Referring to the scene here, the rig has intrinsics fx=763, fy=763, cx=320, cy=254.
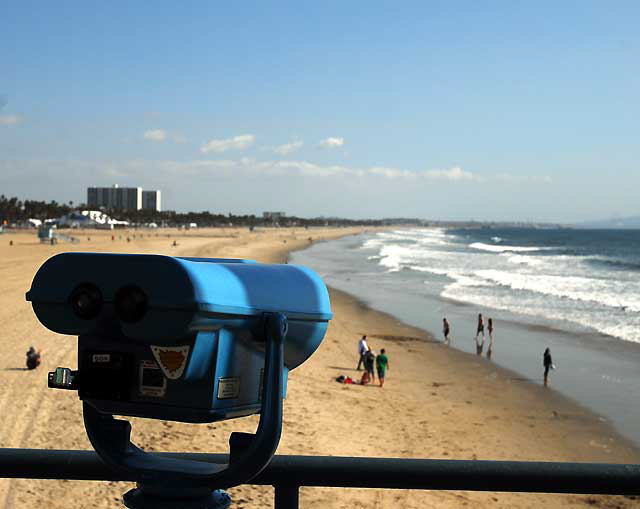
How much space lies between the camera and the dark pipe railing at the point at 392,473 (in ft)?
5.53

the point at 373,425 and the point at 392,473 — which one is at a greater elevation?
the point at 392,473

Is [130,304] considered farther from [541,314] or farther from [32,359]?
[541,314]

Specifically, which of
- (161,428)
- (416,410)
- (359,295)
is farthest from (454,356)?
(359,295)

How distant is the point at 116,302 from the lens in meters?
1.37

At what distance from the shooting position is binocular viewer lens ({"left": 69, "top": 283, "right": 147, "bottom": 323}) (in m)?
1.35

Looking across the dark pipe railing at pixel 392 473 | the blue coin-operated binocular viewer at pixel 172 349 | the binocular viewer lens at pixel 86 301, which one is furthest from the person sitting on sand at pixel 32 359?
the binocular viewer lens at pixel 86 301

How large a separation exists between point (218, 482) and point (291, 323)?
34cm

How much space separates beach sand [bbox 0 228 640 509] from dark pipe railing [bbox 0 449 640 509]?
5.31 m

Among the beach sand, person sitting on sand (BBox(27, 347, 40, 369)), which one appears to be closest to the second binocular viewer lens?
the beach sand

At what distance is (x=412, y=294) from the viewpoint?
34281 millimetres

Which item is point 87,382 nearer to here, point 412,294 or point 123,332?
point 123,332

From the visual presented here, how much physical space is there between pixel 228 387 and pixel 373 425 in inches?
427

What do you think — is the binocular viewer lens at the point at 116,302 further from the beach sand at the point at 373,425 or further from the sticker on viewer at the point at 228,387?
the beach sand at the point at 373,425

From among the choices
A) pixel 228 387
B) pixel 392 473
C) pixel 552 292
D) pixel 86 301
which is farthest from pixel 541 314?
pixel 86 301
